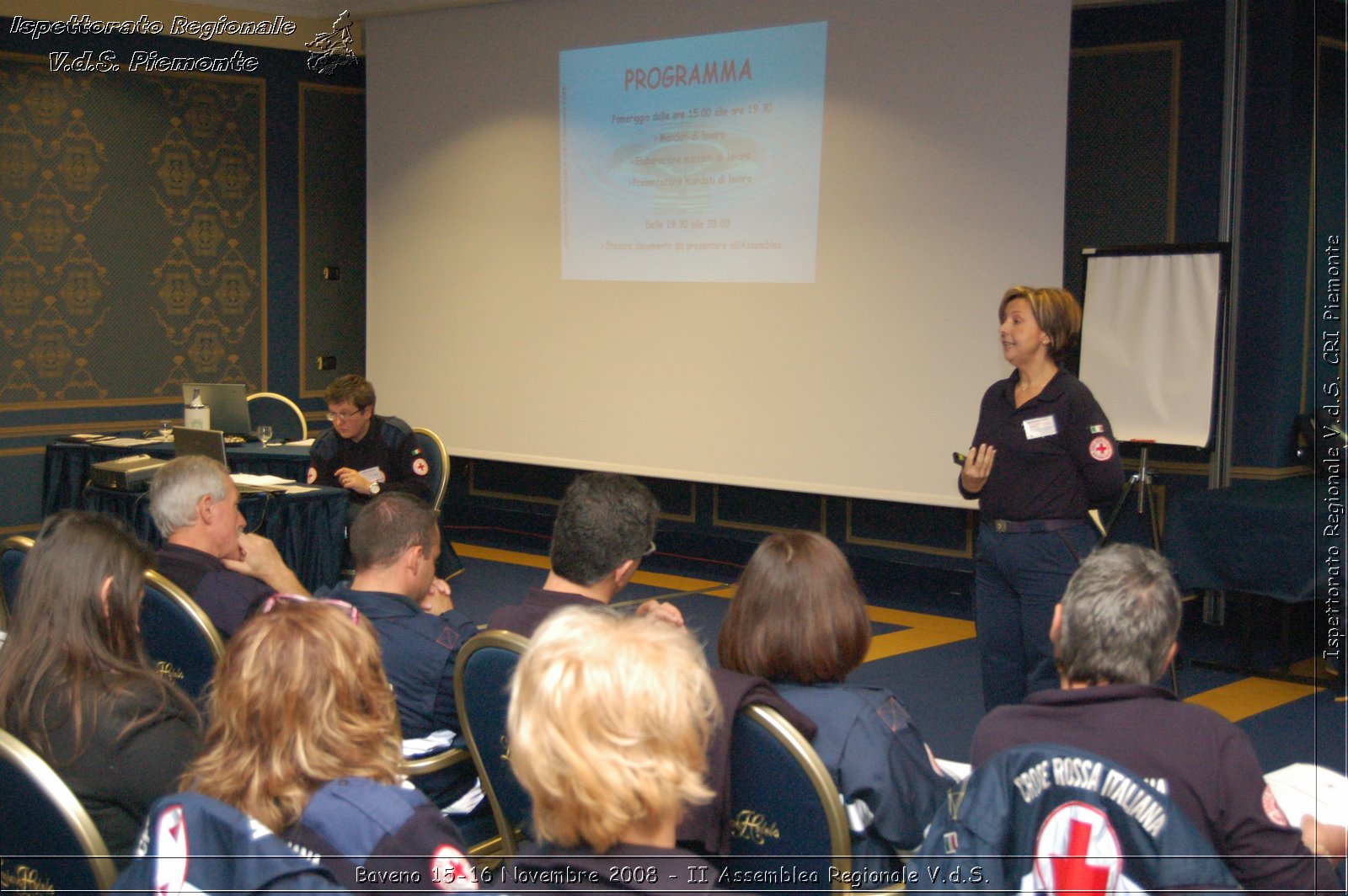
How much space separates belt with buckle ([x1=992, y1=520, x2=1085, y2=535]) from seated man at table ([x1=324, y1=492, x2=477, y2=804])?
5.28 feet

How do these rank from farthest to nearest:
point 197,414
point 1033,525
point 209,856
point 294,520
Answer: point 197,414 < point 294,520 < point 1033,525 < point 209,856

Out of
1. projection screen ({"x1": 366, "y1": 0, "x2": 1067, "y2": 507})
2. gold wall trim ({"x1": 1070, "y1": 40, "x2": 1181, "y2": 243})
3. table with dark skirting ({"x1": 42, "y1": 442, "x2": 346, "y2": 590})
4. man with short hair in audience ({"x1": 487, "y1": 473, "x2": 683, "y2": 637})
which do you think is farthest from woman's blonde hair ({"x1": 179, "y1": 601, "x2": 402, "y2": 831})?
gold wall trim ({"x1": 1070, "y1": 40, "x2": 1181, "y2": 243})

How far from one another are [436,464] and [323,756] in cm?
429

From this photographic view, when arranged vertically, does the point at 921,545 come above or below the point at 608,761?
below

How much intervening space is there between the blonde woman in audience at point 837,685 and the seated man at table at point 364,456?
3539 millimetres

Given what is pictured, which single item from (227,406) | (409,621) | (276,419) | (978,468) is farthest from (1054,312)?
(276,419)

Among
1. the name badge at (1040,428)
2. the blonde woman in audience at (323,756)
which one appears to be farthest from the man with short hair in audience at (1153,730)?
the name badge at (1040,428)

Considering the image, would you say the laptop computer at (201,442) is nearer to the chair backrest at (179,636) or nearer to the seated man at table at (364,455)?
the seated man at table at (364,455)

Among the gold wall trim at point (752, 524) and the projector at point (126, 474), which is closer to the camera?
the projector at point (126, 474)

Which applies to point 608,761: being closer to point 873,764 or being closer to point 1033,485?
point 873,764

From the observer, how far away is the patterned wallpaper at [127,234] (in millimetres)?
6918

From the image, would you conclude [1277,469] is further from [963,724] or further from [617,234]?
[617,234]

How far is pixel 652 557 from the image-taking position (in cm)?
717

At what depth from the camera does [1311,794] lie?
1807 mm
